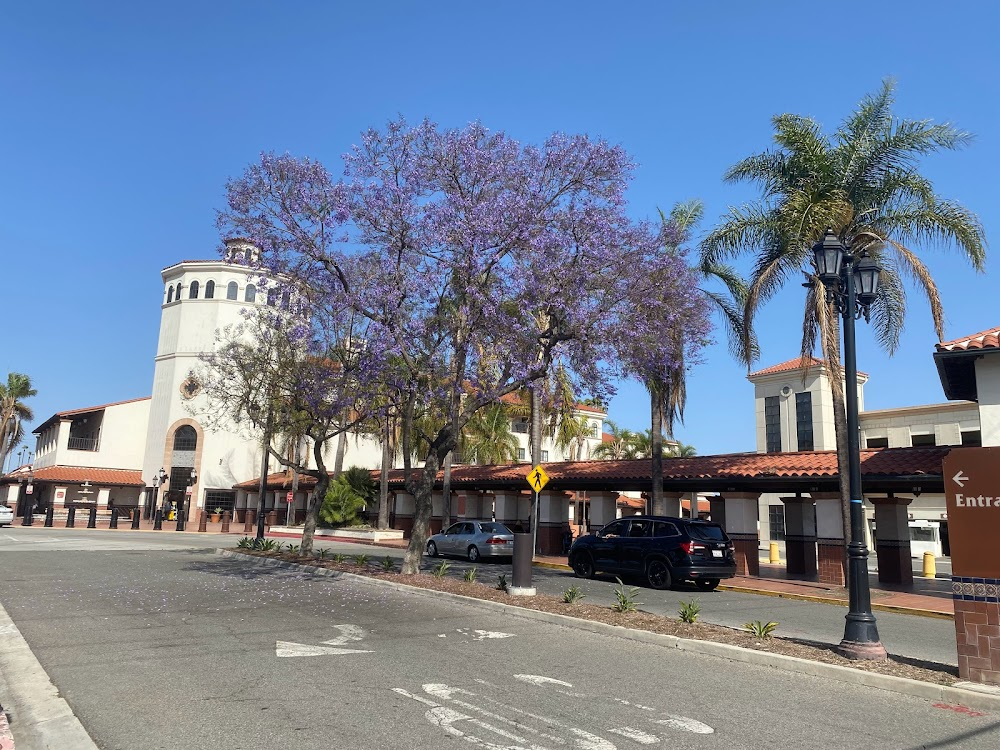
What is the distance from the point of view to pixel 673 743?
589 cm

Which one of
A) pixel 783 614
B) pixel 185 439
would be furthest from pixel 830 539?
pixel 185 439

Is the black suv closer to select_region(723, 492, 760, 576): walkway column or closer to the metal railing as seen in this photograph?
select_region(723, 492, 760, 576): walkway column

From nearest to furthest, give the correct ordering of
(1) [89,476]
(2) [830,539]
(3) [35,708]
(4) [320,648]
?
1. (3) [35,708]
2. (4) [320,648]
3. (2) [830,539]
4. (1) [89,476]

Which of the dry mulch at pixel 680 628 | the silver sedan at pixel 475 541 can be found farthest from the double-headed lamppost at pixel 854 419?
the silver sedan at pixel 475 541

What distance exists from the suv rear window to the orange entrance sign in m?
10.6

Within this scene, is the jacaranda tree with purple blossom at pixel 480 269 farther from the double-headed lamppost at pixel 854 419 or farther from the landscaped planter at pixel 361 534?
the landscaped planter at pixel 361 534

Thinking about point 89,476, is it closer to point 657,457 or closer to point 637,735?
point 657,457

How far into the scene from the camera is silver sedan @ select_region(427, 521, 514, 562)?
990 inches

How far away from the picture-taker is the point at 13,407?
66.7 metres

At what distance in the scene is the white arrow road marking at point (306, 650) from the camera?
888 cm

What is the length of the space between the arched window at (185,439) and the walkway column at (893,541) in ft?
164

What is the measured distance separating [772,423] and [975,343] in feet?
115

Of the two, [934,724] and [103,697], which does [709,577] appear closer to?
[934,724]

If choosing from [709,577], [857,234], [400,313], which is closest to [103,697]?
[400,313]
